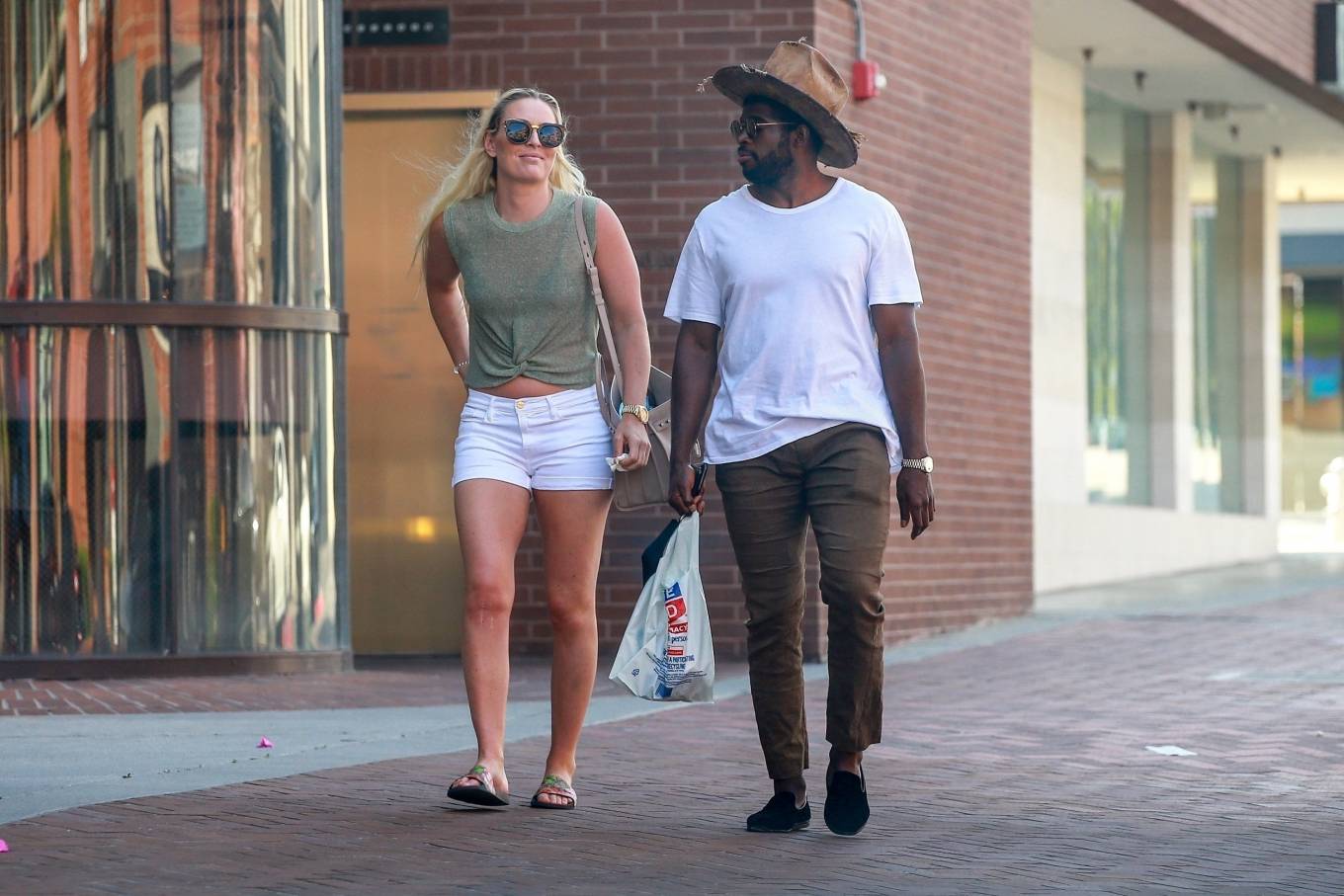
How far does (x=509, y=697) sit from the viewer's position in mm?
9797

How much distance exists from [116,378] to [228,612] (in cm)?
110

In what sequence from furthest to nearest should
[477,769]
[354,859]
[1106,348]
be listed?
[1106,348] → [477,769] → [354,859]

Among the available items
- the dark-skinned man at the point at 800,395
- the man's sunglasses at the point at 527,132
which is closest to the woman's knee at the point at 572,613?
the dark-skinned man at the point at 800,395

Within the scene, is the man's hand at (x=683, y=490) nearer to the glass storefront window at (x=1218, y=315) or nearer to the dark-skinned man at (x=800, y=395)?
the dark-skinned man at (x=800, y=395)

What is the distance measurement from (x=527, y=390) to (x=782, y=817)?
1.28 metres

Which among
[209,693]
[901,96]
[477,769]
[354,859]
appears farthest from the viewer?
[901,96]

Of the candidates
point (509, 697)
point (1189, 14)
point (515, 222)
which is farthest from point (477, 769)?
point (1189, 14)

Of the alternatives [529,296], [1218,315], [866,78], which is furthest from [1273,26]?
[529,296]

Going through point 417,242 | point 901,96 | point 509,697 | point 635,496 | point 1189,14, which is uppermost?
point 1189,14

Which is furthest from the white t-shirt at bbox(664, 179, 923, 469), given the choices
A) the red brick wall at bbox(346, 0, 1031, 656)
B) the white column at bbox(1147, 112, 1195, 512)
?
the white column at bbox(1147, 112, 1195, 512)

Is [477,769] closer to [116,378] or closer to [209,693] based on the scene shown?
[209,693]

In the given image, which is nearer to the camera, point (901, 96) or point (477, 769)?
point (477, 769)

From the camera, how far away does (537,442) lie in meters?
6.30

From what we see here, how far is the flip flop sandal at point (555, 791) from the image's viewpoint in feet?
21.0
